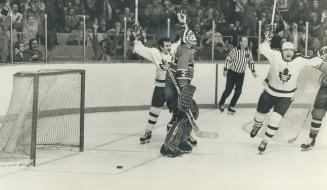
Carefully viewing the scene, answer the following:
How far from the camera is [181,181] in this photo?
440 centimetres

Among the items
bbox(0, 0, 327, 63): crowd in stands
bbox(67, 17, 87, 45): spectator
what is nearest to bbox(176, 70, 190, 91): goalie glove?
bbox(0, 0, 327, 63): crowd in stands

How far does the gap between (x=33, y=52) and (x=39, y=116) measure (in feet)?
6.68

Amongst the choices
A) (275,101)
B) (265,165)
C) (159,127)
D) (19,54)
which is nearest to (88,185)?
(265,165)

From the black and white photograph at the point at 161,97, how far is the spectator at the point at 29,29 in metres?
0.02

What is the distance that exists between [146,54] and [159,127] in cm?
168

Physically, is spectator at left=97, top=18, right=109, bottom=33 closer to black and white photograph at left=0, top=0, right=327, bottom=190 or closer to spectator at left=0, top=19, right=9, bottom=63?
black and white photograph at left=0, top=0, right=327, bottom=190

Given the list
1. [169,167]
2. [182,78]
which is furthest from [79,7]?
[169,167]

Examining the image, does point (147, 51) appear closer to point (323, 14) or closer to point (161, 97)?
point (161, 97)

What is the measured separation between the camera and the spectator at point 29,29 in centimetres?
774

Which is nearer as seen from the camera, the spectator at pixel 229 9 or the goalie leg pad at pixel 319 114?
the goalie leg pad at pixel 319 114

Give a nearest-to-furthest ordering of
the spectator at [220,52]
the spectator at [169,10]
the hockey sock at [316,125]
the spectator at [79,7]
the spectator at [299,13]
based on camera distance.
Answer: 1. the hockey sock at [316,125]
2. the spectator at [79,7]
3. the spectator at [299,13]
4. the spectator at [220,52]
5. the spectator at [169,10]

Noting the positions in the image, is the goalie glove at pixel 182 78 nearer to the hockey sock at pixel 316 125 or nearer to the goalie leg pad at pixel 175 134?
the goalie leg pad at pixel 175 134

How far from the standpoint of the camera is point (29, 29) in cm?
785

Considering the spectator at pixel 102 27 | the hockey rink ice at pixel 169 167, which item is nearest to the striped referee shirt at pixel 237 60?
the spectator at pixel 102 27
